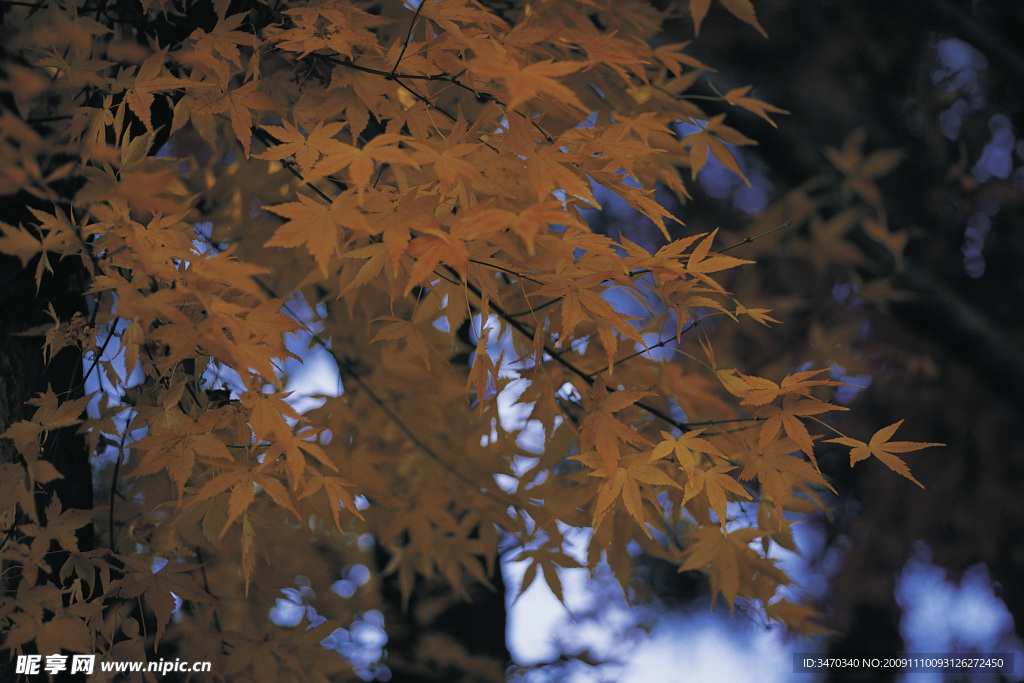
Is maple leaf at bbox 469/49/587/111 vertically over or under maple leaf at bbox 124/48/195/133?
over

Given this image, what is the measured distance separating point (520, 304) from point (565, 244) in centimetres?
38

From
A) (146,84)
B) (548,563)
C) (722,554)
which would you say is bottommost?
(548,563)

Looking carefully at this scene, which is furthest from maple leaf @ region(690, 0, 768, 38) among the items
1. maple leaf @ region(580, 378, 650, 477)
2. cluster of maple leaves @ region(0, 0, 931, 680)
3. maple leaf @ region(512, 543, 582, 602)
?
maple leaf @ region(512, 543, 582, 602)

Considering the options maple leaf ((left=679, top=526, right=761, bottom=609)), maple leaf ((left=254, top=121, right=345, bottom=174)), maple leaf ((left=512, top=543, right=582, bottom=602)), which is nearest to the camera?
maple leaf ((left=254, top=121, right=345, bottom=174))

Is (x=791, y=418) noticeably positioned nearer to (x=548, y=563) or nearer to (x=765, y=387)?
(x=765, y=387)

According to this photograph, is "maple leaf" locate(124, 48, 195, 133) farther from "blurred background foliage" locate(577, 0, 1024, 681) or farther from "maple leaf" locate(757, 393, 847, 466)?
"blurred background foliage" locate(577, 0, 1024, 681)

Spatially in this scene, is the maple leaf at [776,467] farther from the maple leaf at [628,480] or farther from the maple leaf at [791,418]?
the maple leaf at [628,480]

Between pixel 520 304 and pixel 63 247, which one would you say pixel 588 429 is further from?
pixel 63 247

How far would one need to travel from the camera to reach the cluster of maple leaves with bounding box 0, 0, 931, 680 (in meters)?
0.81

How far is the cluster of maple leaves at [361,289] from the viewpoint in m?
0.81

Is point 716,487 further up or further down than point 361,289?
further up

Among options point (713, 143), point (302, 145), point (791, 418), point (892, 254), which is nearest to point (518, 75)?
point (302, 145)

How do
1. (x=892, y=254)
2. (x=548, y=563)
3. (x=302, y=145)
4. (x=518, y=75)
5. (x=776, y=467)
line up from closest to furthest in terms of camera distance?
1. (x=518, y=75)
2. (x=302, y=145)
3. (x=776, y=467)
4. (x=548, y=563)
5. (x=892, y=254)

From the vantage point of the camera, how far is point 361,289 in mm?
1408
